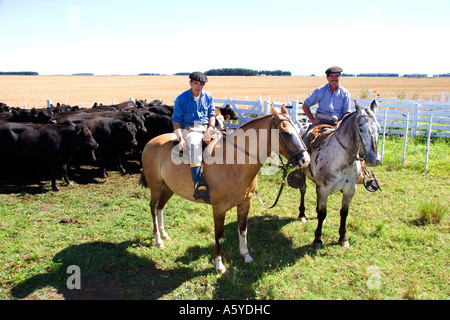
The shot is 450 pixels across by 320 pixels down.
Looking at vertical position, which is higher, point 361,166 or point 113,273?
point 361,166

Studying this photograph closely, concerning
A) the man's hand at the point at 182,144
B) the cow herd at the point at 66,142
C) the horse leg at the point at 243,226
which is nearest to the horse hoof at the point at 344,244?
the horse leg at the point at 243,226

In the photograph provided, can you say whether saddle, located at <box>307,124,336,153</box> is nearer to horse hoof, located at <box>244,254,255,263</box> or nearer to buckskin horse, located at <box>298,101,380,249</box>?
buckskin horse, located at <box>298,101,380,249</box>

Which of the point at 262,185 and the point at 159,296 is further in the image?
the point at 262,185

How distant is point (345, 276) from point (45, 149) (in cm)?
869

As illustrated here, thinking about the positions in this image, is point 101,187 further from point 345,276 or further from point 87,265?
point 345,276

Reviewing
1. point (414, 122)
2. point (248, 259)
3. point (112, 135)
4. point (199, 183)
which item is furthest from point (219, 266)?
point (414, 122)

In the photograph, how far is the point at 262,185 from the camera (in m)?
9.12

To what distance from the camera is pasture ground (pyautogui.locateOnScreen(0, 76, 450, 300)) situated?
4465 millimetres

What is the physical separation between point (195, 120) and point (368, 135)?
2.70 m

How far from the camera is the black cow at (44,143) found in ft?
30.8

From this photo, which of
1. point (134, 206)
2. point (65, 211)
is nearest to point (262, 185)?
point (134, 206)

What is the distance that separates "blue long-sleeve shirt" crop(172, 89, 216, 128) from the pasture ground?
87.1 inches

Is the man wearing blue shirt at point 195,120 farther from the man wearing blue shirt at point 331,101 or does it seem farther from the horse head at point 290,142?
the man wearing blue shirt at point 331,101
